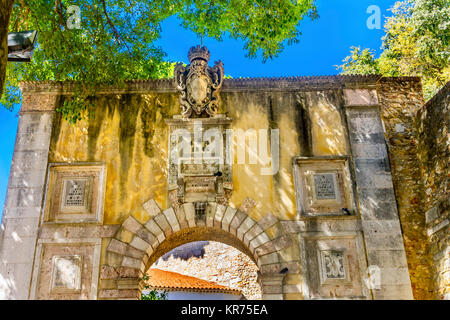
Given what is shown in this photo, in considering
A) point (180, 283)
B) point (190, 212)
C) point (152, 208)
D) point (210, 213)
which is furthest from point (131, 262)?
point (180, 283)

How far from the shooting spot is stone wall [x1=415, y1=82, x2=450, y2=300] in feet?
23.7

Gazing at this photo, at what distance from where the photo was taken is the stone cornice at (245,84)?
8750mm

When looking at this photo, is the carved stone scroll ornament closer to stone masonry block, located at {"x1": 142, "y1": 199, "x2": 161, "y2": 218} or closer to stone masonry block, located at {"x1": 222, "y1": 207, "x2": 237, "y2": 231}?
stone masonry block, located at {"x1": 142, "y1": 199, "x2": 161, "y2": 218}

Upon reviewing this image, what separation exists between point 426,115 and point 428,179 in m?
1.21

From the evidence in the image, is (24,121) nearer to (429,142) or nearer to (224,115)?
(224,115)

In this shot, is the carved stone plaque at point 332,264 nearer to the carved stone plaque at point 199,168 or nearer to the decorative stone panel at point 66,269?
the carved stone plaque at point 199,168

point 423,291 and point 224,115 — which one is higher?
point 224,115

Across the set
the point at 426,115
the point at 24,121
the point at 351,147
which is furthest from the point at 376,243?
the point at 24,121

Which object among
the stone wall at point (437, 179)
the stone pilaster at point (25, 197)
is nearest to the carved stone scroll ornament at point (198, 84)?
the stone pilaster at point (25, 197)

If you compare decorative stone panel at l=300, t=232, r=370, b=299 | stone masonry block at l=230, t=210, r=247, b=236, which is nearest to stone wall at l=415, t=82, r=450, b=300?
decorative stone panel at l=300, t=232, r=370, b=299

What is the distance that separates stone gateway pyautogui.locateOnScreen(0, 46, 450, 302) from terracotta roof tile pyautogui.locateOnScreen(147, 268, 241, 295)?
25.7ft

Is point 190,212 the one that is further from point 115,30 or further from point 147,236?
point 115,30

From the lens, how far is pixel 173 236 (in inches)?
322

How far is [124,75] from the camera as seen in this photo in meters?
9.25
